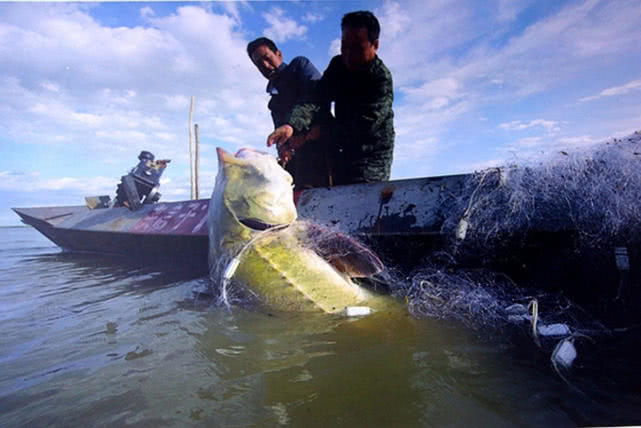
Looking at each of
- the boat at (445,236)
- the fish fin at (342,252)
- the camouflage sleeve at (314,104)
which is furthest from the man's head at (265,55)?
the fish fin at (342,252)

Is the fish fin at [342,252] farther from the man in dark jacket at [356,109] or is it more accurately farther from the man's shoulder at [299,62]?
the man's shoulder at [299,62]

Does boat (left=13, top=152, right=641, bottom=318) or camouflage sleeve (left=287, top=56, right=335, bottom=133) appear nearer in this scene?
boat (left=13, top=152, right=641, bottom=318)

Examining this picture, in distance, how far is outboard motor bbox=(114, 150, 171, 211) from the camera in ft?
27.2

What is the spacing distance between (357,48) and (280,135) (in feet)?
4.22

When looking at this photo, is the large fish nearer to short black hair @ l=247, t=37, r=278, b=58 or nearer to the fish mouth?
the fish mouth

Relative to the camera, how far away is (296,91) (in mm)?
4684

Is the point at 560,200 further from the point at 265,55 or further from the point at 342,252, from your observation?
the point at 265,55

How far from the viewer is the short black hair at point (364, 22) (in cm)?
358

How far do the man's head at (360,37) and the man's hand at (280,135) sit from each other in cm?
110

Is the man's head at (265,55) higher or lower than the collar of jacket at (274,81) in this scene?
higher

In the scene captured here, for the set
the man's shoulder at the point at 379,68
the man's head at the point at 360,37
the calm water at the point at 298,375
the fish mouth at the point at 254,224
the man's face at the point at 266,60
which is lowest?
the calm water at the point at 298,375

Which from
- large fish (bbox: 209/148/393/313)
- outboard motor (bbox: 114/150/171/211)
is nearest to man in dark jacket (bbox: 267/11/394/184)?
large fish (bbox: 209/148/393/313)

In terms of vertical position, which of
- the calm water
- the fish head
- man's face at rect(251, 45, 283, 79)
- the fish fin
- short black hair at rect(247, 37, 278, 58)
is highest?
short black hair at rect(247, 37, 278, 58)

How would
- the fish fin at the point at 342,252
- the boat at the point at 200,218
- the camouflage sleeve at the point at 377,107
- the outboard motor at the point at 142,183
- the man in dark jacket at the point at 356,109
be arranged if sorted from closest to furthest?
the fish fin at the point at 342,252 → the boat at the point at 200,218 → the man in dark jacket at the point at 356,109 → the camouflage sleeve at the point at 377,107 → the outboard motor at the point at 142,183
